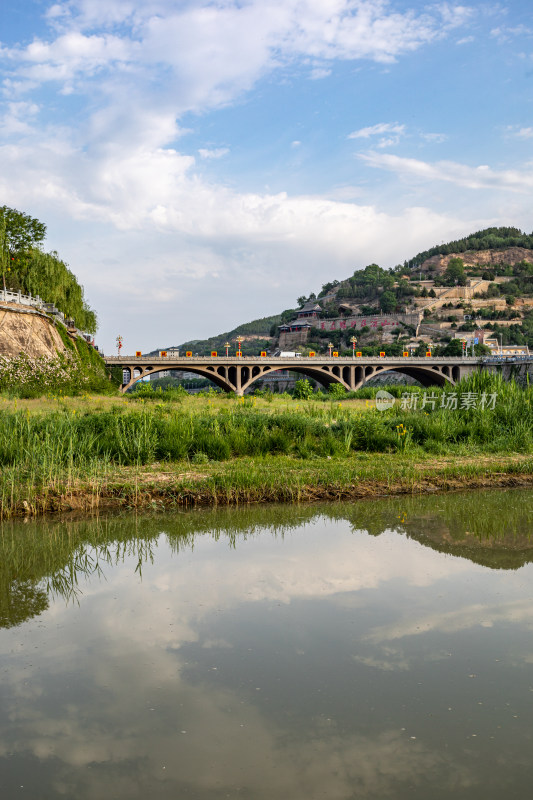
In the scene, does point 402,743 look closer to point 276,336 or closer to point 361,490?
point 361,490

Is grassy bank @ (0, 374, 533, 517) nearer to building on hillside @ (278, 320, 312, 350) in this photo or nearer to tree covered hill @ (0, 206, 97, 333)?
tree covered hill @ (0, 206, 97, 333)

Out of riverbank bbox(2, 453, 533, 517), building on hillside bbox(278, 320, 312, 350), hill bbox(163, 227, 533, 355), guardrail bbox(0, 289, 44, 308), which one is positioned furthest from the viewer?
building on hillside bbox(278, 320, 312, 350)

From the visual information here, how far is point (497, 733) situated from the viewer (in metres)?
3.76

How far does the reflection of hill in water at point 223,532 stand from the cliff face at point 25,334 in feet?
83.2

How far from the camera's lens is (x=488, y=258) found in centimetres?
16538

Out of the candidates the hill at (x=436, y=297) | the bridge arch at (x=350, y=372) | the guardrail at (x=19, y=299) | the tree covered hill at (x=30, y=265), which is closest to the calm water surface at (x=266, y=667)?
the guardrail at (x=19, y=299)

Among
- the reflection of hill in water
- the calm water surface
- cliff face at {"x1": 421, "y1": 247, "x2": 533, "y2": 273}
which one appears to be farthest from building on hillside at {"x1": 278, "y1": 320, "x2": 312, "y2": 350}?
the calm water surface

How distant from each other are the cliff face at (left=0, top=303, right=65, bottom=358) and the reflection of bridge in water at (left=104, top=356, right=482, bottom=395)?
36.4 feet

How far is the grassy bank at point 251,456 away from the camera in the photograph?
9.93 metres

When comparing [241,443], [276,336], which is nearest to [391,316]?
[276,336]

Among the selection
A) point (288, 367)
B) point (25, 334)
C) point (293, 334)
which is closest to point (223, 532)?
point (25, 334)

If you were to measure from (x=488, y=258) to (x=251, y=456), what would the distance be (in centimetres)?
16630

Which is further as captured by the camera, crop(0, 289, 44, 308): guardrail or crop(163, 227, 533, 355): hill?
crop(163, 227, 533, 355): hill

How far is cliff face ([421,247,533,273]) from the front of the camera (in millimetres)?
162750
